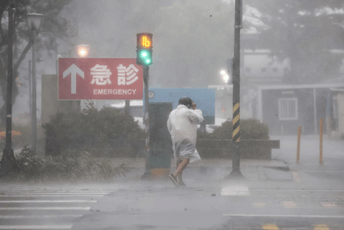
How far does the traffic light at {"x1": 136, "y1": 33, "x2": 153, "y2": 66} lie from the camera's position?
38.8 feet

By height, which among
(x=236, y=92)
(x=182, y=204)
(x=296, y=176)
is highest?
(x=236, y=92)

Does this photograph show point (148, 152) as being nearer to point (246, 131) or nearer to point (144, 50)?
point (144, 50)

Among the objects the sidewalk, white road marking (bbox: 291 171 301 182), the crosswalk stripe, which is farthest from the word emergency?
the crosswalk stripe

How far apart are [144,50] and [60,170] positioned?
10.9 feet

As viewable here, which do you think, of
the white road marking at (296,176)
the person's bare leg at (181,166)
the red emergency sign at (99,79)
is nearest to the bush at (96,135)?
the red emergency sign at (99,79)

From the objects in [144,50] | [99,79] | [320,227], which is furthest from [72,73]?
[320,227]

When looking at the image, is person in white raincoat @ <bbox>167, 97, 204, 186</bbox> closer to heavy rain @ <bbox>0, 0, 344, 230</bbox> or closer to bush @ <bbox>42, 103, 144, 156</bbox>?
heavy rain @ <bbox>0, 0, 344, 230</bbox>

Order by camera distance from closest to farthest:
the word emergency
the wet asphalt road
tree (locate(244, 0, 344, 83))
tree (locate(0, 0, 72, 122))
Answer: the wet asphalt road → the word emergency → tree (locate(0, 0, 72, 122)) → tree (locate(244, 0, 344, 83))

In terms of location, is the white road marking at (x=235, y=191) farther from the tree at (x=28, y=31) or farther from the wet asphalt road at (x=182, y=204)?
the tree at (x=28, y=31)

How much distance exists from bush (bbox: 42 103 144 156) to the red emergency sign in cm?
161

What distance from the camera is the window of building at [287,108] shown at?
38281 millimetres

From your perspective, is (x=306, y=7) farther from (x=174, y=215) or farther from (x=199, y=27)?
(x=174, y=215)

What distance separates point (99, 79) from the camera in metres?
18.8

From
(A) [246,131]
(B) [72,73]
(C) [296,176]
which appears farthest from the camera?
(B) [72,73]
